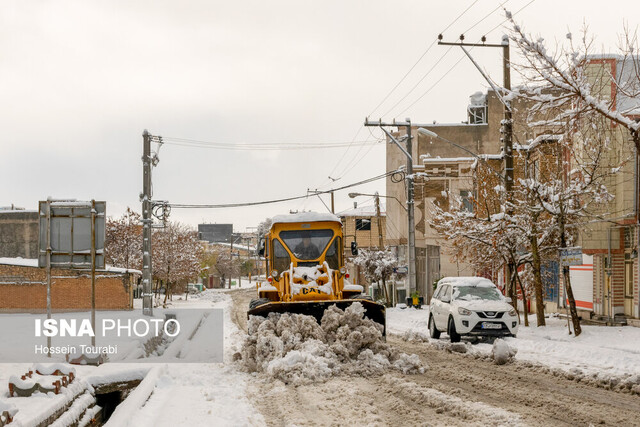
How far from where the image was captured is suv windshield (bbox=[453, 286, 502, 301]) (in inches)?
823

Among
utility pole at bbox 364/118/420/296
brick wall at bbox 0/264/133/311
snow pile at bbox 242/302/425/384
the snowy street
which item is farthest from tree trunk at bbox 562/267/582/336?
brick wall at bbox 0/264/133/311

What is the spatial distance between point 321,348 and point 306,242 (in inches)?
184

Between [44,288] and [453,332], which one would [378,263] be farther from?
[453,332]

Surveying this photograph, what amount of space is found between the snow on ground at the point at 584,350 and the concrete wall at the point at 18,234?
34.9 metres

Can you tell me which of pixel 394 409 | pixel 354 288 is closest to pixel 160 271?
pixel 354 288

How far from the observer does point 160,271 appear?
63.8 m

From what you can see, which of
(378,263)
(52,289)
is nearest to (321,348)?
(52,289)

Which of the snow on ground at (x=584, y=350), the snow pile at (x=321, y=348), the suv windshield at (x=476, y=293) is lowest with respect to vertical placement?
the snow on ground at (x=584, y=350)

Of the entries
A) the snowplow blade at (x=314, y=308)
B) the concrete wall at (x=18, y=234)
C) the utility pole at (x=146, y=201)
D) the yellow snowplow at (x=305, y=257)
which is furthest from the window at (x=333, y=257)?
the concrete wall at (x=18, y=234)

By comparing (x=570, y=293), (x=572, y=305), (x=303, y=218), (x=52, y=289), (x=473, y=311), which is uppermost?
(x=303, y=218)

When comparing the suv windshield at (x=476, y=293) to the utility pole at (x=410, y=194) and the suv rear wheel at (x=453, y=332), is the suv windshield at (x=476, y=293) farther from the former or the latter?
the utility pole at (x=410, y=194)

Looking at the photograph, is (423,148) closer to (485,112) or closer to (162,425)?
(485,112)

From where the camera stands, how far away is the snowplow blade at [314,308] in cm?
1603

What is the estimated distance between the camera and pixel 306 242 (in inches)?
738
